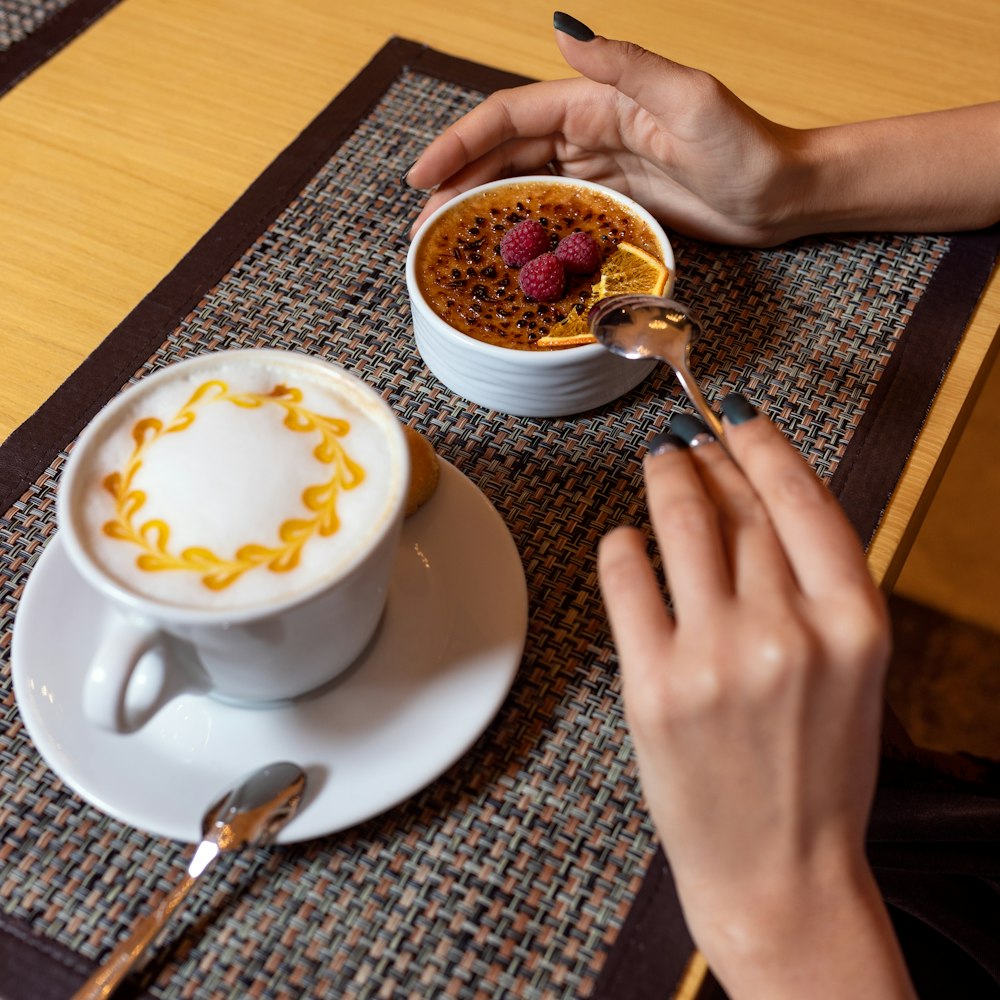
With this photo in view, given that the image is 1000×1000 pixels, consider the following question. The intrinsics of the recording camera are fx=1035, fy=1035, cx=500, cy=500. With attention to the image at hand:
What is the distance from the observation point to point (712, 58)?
125cm

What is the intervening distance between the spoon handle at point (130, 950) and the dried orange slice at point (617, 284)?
1.65ft

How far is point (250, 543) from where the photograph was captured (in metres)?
0.62

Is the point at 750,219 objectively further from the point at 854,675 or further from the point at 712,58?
the point at 854,675

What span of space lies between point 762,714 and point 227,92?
0.97m

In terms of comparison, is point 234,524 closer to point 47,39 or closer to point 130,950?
point 130,950

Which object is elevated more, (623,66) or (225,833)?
(623,66)

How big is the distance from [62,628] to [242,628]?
0.21 meters

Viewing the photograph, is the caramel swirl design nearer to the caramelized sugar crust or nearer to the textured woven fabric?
the caramelized sugar crust

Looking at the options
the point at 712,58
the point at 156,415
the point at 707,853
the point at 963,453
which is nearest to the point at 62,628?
the point at 156,415

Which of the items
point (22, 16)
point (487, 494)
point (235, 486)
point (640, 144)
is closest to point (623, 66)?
point (640, 144)

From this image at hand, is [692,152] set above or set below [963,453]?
above

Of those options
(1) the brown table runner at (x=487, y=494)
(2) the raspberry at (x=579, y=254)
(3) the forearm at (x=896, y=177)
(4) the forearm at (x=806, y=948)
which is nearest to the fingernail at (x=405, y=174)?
(1) the brown table runner at (x=487, y=494)

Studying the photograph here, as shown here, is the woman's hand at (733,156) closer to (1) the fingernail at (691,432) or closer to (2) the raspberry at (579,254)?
(2) the raspberry at (579,254)

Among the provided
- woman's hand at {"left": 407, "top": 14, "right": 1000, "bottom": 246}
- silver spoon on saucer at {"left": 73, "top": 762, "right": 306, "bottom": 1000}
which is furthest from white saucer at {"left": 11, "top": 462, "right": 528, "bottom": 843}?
woman's hand at {"left": 407, "top": 14, "right": 1000, "bottom": 246}
